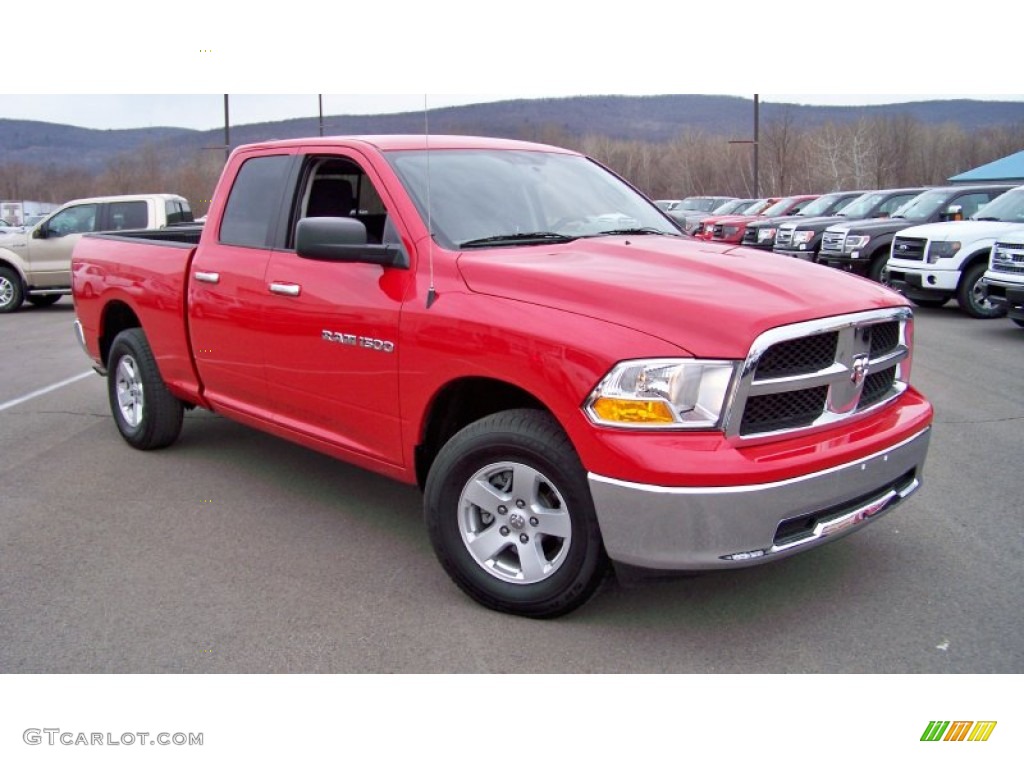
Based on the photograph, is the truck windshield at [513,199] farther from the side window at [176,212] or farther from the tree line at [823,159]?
the tree line at [823,159]

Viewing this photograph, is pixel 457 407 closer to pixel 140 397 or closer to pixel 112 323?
pixel 140 397

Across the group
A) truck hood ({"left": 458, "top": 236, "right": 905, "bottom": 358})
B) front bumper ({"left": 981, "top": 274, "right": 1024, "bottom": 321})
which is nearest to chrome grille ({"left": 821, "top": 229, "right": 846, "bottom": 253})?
front bumper ({"left": 981, "top": 274, "right": 1024, "bottom": 321})

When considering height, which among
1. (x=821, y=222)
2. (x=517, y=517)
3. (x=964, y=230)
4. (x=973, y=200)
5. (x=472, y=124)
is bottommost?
(x=517, y=517)

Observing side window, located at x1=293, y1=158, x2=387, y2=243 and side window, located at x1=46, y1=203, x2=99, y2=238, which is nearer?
side window, located at x1=293, y1=158, x2=387, y2=243

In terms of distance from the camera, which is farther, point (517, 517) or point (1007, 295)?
point (1007, 295)

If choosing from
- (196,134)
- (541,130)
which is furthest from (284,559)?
(196,134)

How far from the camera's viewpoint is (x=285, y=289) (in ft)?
15.0

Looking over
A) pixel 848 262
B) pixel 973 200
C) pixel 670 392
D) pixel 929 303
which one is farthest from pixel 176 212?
pixel 670 392

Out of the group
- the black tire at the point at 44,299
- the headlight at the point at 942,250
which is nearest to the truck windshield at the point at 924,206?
the headlight at the point at 942,250
